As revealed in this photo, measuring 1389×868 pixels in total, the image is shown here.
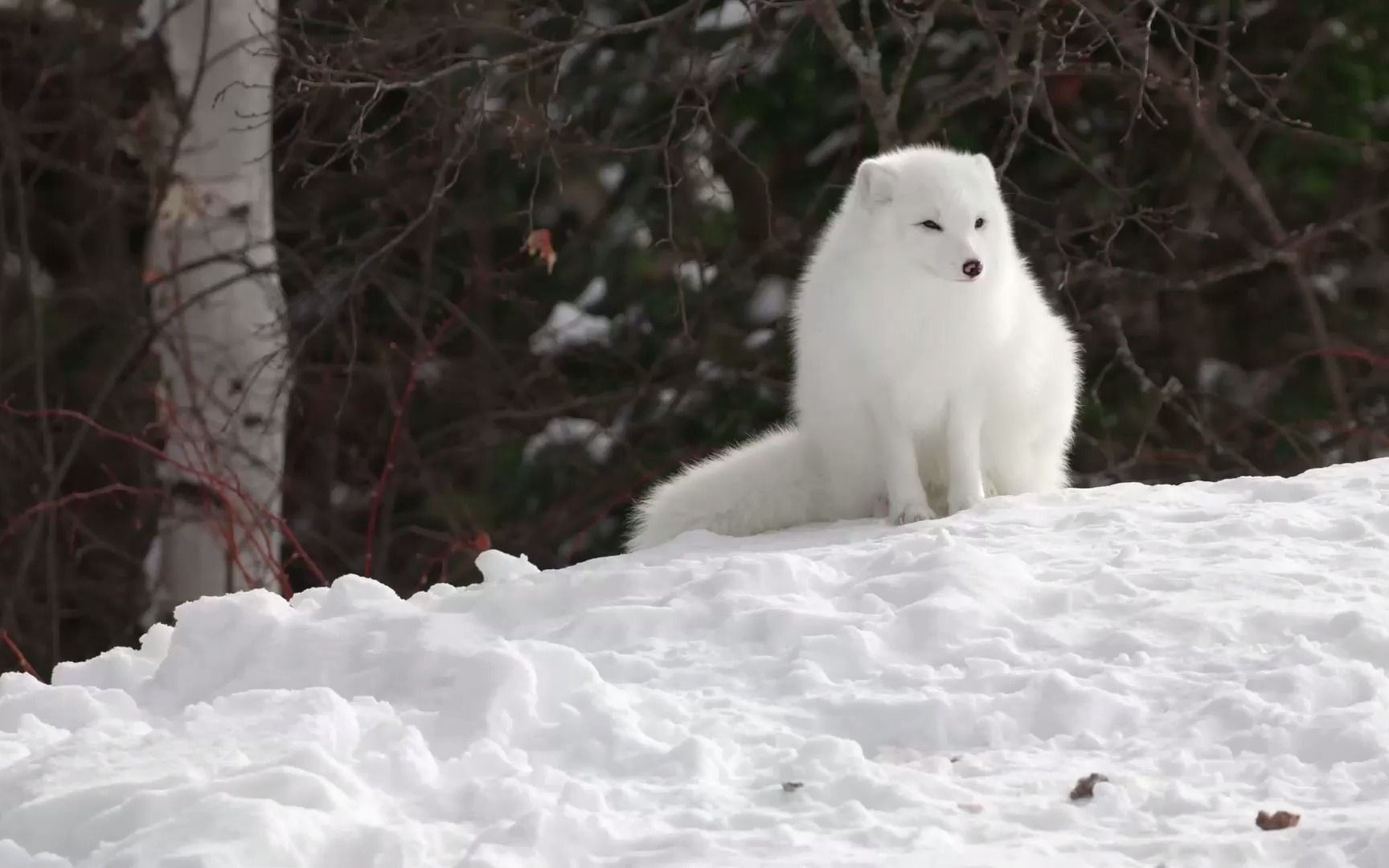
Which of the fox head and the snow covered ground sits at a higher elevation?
the fox head

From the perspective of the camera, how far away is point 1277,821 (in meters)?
2.32

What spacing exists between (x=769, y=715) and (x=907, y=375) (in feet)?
5.55

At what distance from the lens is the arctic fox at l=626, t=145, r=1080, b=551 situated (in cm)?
429

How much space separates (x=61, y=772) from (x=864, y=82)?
4.19 metres

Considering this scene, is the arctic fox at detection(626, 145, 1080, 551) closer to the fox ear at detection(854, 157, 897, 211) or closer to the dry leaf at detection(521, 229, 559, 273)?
the fox ear at detection(854, 157, 897, 211)

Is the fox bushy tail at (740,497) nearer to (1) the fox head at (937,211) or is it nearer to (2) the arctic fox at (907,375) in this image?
(2) the arctic fox at (907,375)

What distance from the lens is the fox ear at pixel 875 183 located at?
4.32m

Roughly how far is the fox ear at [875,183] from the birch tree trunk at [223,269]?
99.1 inches

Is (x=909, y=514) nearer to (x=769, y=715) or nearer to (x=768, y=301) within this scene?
(x=769, y=715)

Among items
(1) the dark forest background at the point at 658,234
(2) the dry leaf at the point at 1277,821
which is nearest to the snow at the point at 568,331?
(1) the dark forest background at the point at 658,234

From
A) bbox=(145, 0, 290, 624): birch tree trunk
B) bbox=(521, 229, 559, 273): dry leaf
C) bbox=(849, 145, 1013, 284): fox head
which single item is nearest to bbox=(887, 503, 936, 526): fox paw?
bbox=(849, 145, 1013, 284): fox head

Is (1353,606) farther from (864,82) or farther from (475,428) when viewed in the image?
(475,428)

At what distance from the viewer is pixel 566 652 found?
2.94 metres

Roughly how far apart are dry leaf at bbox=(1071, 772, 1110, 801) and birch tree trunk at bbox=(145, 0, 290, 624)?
13.2 feet
